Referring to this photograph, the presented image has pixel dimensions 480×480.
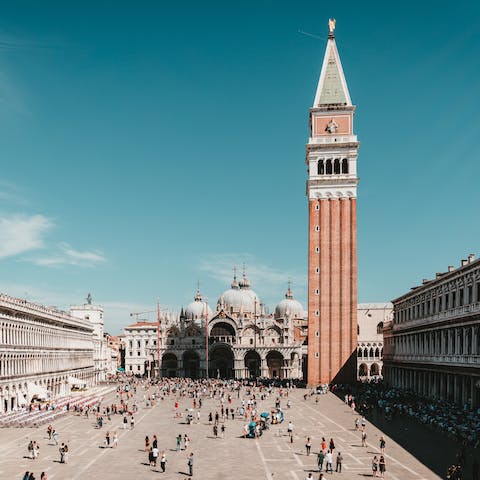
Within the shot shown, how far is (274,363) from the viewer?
131 m

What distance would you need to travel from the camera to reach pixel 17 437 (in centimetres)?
4684

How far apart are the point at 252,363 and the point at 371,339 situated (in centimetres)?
2419

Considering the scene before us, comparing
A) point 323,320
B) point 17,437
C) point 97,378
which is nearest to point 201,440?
point 17,437

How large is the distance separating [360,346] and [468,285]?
76.6 metres

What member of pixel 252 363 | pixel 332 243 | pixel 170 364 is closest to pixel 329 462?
pixel 332 243

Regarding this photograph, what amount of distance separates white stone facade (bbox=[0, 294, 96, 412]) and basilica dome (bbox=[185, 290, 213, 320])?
4571 centimetres

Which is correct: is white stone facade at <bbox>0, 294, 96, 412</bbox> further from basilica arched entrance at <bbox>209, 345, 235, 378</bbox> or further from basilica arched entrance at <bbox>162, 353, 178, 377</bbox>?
basilica arched entrance at <bbox>209, 345, 235, 378</bbox>

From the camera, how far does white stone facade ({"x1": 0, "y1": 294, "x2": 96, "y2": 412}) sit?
63625 millimetres

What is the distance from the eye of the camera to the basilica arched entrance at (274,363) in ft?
428

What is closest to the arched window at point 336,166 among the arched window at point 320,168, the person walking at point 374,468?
the arched window at point 320,168

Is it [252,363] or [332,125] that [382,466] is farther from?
[252,363]

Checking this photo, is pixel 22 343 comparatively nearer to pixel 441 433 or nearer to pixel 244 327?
pixel 441 433

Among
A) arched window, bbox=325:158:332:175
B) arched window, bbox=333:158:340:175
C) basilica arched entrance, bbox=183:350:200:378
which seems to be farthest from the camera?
basilica arched entrance, bbox=183:350:200:378

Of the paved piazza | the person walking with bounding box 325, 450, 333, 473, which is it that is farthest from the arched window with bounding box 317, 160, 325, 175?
the person walking with bounding box 325, 450, 333, 473
